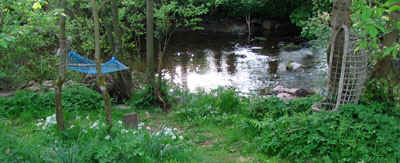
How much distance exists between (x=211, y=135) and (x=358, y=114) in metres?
1.85

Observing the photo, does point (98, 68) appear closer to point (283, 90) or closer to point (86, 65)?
point (86, 65)

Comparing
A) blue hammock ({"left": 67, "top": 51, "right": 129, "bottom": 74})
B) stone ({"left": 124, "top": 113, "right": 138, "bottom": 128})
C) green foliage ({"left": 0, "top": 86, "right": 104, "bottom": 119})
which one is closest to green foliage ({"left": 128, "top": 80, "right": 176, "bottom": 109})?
green foliage ({"left": 0, "top": 86, "right": 104, "bottom": 119})

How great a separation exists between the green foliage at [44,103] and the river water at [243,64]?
355cm

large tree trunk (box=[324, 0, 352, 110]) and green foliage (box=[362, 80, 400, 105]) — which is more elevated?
large tree trunk (box=[324, 0, 352, 110])

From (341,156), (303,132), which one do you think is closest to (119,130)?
(303,132)

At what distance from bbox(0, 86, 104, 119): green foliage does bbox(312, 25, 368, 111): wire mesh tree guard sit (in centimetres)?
342

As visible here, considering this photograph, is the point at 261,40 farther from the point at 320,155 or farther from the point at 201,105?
the point at 320,155

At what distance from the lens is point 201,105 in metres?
5.89

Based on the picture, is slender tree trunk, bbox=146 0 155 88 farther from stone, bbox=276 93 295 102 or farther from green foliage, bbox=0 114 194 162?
stone, bbox=276 93 295 102

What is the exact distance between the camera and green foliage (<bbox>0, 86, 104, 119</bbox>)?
5086mm

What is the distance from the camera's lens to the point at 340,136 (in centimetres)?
357

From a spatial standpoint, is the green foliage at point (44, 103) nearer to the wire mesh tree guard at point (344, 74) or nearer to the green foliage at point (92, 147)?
the green foliage at point (92, 147)

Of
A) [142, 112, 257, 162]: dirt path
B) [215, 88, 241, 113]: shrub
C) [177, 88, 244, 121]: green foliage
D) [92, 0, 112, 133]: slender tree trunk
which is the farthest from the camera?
[215, 88, 241, 113]: shrub

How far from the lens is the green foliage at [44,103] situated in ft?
16.7
